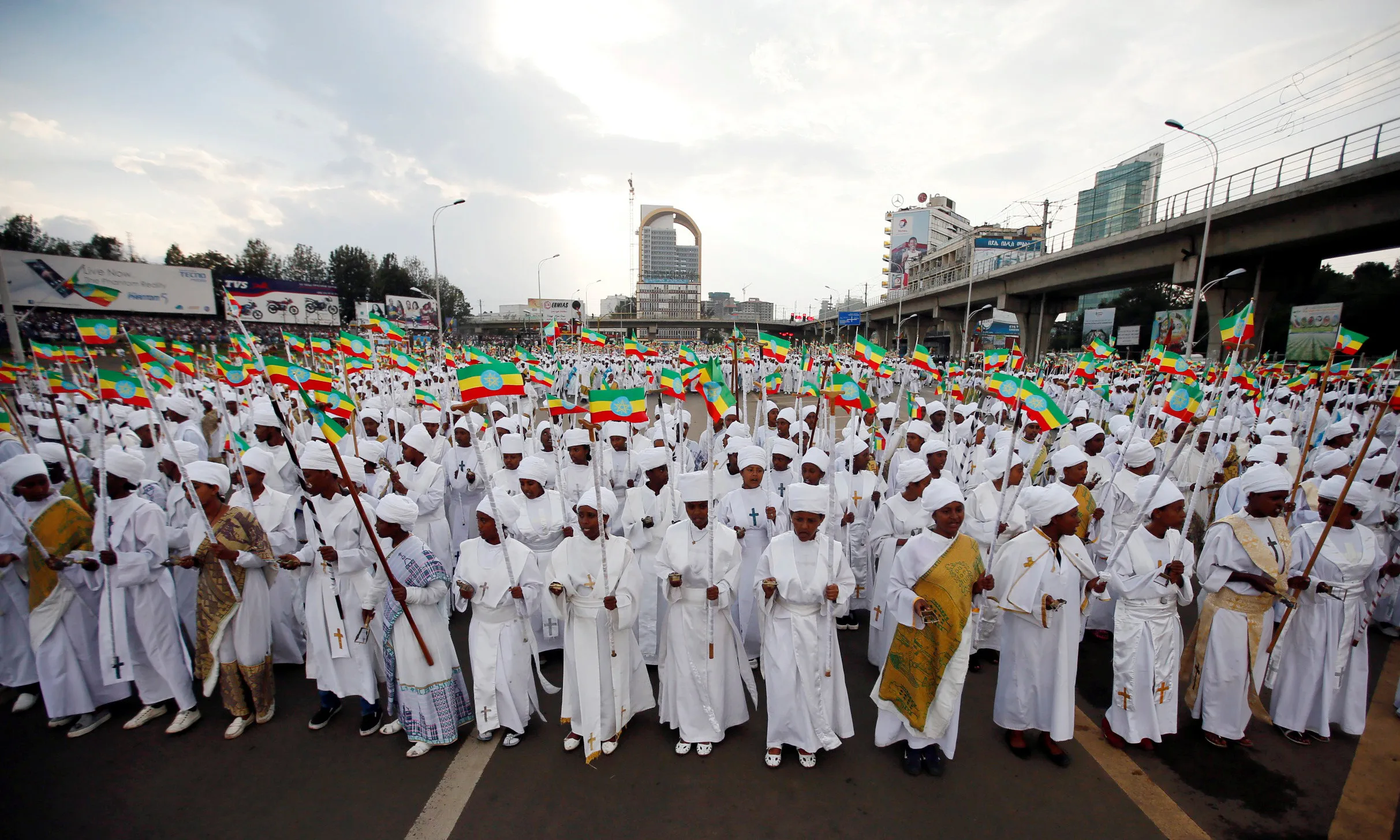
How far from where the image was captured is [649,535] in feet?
17.4

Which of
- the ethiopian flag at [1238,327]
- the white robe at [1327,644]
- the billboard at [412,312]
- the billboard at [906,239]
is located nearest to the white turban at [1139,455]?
the white robe at [1327,644]

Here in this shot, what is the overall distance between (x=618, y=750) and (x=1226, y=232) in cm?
2963

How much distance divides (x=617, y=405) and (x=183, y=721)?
12.5ft

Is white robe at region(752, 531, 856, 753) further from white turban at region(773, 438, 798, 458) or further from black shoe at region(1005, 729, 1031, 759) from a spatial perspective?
white turban at region(773, 438, 798, 458)

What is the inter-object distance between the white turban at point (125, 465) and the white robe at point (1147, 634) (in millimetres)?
6888

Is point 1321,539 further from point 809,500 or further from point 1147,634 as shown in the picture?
point 809,500

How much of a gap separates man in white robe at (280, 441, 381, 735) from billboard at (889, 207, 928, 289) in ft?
288

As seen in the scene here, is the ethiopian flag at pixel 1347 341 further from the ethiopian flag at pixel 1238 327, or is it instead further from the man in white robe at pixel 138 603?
the man in white robe at pixel 138 603

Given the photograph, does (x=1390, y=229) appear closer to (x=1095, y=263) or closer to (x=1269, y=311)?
(x=1269, y=311)

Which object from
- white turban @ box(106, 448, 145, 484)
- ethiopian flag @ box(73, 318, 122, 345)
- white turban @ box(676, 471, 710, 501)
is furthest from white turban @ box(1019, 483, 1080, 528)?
ethiopian flag @ box(73, 318, 122, 345)

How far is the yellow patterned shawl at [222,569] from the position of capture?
3.99 metres

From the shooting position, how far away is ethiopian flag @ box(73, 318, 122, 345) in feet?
21.1

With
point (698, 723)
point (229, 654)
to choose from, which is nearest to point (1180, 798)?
point (698, 723)

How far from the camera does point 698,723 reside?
13.0 feet
